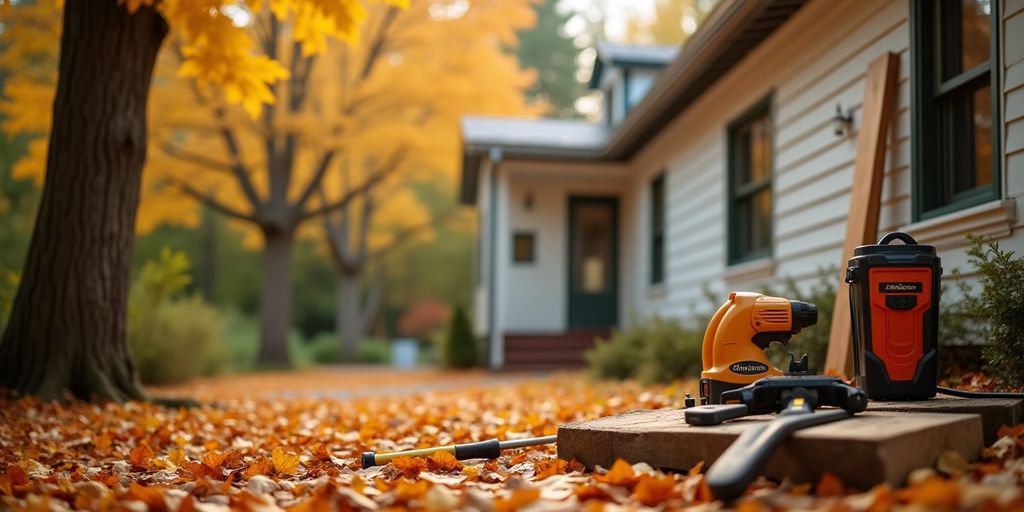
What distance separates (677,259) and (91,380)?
23.3ft

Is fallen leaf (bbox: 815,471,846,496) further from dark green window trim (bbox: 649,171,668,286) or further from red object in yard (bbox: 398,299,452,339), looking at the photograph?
red object in yard (bbox: 398,299,452,339)

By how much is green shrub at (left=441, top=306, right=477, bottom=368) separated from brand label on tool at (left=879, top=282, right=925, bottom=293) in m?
11.8

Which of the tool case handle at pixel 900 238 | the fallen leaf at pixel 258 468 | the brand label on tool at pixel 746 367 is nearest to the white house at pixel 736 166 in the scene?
the tool case handle at pixel 900 238

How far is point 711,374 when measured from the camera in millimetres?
3658

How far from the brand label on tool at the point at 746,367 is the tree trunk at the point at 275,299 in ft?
49.0

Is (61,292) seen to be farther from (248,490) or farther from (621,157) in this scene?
(621,157)

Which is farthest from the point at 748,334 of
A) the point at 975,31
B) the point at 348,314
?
the point at 348,314

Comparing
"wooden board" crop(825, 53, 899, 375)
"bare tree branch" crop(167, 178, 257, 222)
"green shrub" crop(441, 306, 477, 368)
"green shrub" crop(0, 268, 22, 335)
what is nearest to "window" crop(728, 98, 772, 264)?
"wooden board" crop(825, 53, 899, 375)

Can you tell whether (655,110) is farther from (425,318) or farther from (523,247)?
(425,318)

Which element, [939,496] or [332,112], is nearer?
[939,496]

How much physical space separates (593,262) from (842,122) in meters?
8.31

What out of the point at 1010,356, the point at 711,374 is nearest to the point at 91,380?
the point at 711,374

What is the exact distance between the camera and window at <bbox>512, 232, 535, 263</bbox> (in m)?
14.3

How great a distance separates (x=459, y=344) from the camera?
1526cm
